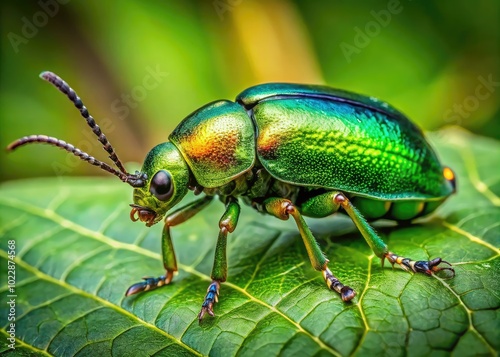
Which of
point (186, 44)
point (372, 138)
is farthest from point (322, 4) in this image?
point (372, 138)

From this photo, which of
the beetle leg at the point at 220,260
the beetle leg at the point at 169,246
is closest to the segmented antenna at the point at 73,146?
the beetle leg at the point at 169,246

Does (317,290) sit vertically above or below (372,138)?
below

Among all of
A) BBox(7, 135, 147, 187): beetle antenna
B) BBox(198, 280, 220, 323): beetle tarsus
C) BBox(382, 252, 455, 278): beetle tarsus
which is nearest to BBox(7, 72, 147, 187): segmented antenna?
BBox(7, 135, 147, 187): beetle antenna

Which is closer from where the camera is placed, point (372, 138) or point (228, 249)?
point (372, 138)

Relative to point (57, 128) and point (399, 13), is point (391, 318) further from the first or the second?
point (57, 128)

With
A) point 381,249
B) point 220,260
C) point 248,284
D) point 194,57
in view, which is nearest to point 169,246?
point 220,260

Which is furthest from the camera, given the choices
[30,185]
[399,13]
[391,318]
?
[399,13]

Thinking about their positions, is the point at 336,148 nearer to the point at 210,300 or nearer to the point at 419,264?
the point at 419,264

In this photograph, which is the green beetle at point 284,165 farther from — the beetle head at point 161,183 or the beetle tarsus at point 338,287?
the beetle tarsus at point 338,287
